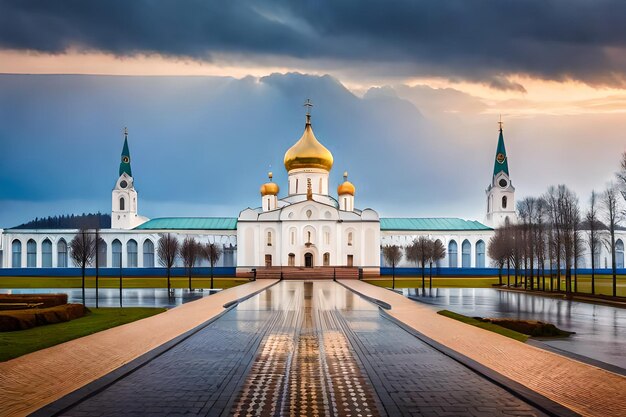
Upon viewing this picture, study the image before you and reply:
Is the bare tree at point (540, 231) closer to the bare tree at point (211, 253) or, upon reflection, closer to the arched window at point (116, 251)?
the bare tree at point (211, 253)

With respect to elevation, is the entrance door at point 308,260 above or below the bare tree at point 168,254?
below

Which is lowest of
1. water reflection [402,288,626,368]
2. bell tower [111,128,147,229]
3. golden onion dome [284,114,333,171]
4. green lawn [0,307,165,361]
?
water reflection [402,288,626,368]

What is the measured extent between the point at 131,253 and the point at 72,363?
61076 mm

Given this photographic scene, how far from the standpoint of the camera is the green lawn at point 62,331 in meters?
12.3

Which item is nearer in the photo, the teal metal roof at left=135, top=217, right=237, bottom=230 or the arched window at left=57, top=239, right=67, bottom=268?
the arched window at left=57, top=239, right=67, bottom=268

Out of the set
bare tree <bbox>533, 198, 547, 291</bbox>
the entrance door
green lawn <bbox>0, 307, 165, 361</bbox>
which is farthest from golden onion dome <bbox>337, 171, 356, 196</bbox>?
green lawn <bbox>0, 307, 165, 361</bbox>

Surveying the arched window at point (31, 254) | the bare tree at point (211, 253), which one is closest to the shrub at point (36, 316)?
the bare tree at point (211, 253)

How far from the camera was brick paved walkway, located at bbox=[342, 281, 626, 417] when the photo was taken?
7992mm

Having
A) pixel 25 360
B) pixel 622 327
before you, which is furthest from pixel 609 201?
pixel 25 360

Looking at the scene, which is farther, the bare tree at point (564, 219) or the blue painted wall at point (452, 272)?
the blue painted wall at point (452, 272)

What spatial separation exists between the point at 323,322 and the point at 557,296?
18329 millimetres

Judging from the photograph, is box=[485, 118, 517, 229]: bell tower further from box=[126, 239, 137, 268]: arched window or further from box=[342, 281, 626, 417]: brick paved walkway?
box=[342, 281, 626, 417]: brick paved walkway

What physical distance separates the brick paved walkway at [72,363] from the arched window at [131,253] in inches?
2141

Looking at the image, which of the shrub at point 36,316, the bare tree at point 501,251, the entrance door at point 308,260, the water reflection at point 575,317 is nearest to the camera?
the water reflection at point 575,317
